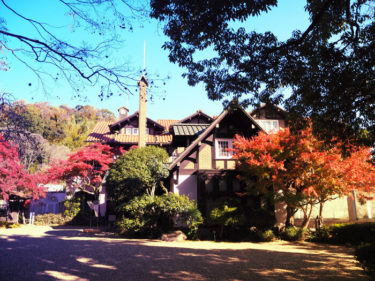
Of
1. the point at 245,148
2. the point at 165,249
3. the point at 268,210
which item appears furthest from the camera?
the point at 268,210

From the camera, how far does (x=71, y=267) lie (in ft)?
27.6

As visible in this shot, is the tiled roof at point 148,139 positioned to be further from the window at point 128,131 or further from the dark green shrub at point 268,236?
the dark green shrub at point 268,236

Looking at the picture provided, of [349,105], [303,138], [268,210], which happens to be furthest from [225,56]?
[268,210]

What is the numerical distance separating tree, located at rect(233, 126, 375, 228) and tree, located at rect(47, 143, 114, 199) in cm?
1400

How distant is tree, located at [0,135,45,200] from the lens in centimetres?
2091

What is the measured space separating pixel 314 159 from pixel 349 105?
4.91 metres

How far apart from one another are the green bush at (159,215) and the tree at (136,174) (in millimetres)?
1128

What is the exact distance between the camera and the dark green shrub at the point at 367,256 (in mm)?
5698

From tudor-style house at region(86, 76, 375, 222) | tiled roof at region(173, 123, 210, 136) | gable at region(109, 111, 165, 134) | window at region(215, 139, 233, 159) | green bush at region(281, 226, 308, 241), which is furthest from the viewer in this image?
gable at region(109, 111, 165, 134)

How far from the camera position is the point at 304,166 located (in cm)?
1327

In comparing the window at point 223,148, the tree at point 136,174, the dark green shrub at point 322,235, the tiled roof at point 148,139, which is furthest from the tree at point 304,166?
the tiled roof at point 148,139

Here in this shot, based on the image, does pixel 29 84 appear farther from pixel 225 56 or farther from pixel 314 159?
pixel 314 159

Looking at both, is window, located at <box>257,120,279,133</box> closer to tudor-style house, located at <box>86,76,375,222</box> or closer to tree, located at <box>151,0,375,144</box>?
tudor-style house, located at <box>86,76,375,222</box>

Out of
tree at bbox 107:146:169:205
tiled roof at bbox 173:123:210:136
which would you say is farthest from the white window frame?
tree at bbox 107:146:169:205
